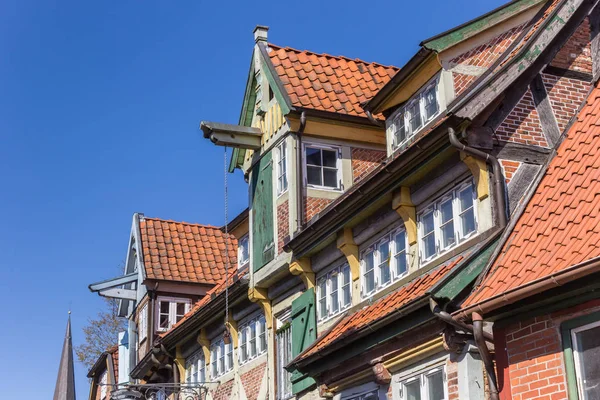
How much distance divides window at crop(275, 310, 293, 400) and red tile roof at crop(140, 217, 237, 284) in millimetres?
9848

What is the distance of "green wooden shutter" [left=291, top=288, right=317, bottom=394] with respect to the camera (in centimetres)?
1656

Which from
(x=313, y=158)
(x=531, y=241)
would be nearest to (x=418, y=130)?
(x=313, y=158)

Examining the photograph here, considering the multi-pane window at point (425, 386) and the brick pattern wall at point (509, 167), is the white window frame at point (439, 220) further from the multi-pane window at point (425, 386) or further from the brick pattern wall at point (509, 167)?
the multi-pane window at point (425, 386)

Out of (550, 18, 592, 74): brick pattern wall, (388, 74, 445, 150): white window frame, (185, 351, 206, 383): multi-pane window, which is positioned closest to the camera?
(550, 18, 592, 74): brick pattern wall

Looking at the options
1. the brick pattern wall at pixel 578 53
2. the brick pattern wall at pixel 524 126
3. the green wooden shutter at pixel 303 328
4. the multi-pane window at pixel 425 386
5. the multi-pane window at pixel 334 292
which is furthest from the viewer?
the green wooden shutter at pixel 303 328

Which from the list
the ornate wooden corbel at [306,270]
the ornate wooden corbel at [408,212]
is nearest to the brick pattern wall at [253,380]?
the ornate wooden corbel at [306,270]

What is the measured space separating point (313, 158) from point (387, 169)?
187 inches

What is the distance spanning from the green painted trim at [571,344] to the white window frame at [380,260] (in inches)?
171

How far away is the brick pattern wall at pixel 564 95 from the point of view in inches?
510

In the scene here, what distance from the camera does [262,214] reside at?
19453 mm

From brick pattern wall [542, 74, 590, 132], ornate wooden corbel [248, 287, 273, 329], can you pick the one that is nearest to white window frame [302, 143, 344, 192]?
ornate wooden corbel [248, 287, 273, 329]

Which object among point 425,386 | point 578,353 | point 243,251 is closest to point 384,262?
point 425,386

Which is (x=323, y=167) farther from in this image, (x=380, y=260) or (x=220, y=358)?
(x=220, y=358)

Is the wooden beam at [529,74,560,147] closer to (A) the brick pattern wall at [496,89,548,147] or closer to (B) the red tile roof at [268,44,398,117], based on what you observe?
(A) the brick pattern wall at [496,89,548,147]
